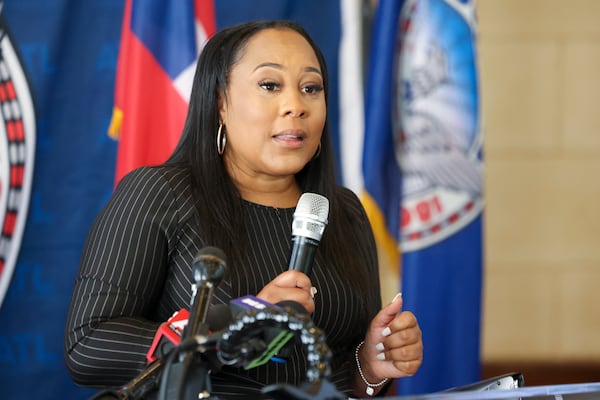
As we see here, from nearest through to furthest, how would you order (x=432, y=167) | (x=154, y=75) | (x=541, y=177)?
(x=154, y=75), (x=432, y=167), (x=541, y=177)

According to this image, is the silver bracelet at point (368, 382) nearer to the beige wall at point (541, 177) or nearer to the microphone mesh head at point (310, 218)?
the microphone mesh head at point (310, 218)

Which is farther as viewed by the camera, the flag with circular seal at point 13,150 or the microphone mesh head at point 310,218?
the flag with circular seal at point 13,150

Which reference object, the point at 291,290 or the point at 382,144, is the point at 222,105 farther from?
the point at 382,144

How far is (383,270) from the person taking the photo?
3250 millimetres

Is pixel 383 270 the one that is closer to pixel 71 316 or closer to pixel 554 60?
pixel 554 60

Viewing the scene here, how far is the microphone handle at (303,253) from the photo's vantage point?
5.24ft

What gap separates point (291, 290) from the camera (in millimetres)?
1502

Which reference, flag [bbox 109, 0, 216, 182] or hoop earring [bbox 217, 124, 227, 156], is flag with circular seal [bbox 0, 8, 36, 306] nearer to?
flag [bbox 109, 0, 216, 182]

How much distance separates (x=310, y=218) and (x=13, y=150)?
1.47 meters

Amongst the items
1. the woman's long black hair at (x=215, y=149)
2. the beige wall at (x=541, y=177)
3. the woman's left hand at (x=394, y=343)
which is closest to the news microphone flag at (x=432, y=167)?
the beige wall at (x=541, y=177)

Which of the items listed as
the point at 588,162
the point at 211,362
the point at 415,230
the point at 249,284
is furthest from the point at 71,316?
the point at 588,162

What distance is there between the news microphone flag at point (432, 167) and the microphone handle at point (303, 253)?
1.51 m

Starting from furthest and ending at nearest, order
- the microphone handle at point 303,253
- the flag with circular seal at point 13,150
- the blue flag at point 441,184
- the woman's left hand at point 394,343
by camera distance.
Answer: the blue flag at point 441,184 → the flag with circular seal at point 13,150 → the woman's left hand at point 394,343 → the microphone handle at point 303,253

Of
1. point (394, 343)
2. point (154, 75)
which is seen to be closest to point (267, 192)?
point (394, 343)
